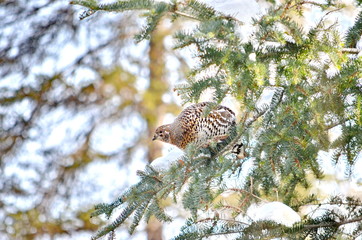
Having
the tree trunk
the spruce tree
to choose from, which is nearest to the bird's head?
the spruce tree

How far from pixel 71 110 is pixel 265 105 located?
6.40m

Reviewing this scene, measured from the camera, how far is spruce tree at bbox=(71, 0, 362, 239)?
7.54 ft

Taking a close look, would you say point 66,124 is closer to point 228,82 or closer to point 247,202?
point 247,202

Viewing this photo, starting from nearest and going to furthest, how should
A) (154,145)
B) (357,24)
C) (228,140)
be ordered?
(357,24)
(228,140)
(154,145)

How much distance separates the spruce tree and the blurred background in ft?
18.0

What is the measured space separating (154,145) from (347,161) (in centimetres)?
572

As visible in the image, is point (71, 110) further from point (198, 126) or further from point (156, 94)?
point (198, 126)

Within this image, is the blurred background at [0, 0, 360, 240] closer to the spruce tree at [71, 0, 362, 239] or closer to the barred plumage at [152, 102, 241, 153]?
the barred plumage at [152, 102, 241, 153]

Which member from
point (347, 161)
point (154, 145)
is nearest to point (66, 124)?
point (154, 145)

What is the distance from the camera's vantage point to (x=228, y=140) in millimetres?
3234

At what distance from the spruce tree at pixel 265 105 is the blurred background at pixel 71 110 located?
18.0ft

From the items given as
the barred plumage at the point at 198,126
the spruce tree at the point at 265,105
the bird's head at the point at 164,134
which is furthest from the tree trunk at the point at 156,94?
the spruce tree at the point at 265,105

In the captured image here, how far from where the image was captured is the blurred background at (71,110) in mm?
8367

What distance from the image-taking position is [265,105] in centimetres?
287
